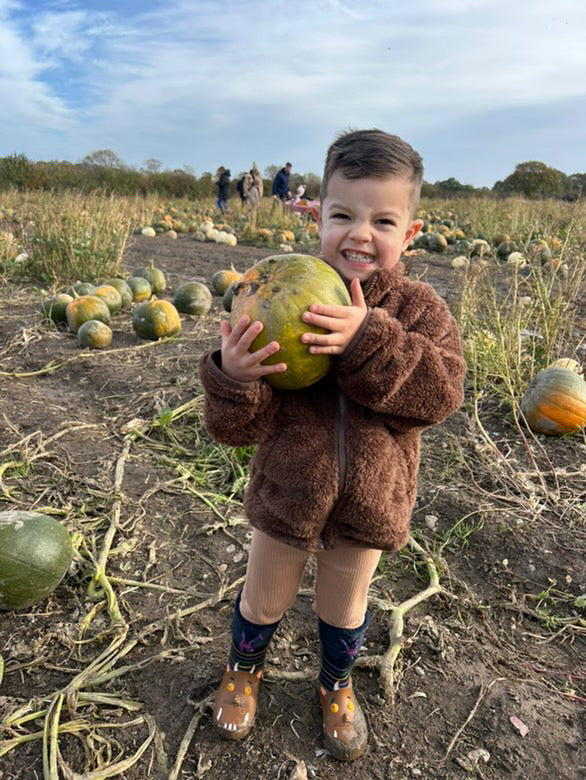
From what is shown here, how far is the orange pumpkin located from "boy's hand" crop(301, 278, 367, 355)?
3.21m

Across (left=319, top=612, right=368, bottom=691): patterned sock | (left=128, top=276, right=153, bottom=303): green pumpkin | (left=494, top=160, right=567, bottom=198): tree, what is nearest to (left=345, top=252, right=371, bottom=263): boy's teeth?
(left=319, top=612, right=368, bottom=691): patterned sock

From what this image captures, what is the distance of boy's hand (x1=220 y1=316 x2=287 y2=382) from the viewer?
157 centimetres

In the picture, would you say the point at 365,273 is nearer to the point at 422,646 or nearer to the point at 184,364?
the point at 422,646

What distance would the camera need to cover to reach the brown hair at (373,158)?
1.71m

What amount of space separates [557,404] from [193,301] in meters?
→ 4.45

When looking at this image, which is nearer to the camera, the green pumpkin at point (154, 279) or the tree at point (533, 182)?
the green pumpkin at point (154, 279)

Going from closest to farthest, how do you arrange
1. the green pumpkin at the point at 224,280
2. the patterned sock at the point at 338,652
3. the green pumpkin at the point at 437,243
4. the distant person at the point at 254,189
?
the patterned sock at the point at 338,652 < the green pumpkin at the point at 224,280 < the green pumpkin at the point at 437,243 < the distant person at the point at 254,189

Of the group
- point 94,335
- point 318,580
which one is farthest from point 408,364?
point 94,335

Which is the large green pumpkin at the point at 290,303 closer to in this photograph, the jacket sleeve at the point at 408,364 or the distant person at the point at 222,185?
the jacket sleeve at the point at 408,364

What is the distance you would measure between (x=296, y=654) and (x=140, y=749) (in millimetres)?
714

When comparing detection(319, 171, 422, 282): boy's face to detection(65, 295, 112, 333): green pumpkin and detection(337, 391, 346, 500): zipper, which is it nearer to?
detection(337, 391, 346, 500): zipper

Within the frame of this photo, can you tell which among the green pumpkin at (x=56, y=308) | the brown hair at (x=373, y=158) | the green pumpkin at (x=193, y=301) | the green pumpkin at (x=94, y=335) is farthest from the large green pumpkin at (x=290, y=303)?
the green pumpkin at (x=193, y=301)

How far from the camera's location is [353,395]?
5.55ft

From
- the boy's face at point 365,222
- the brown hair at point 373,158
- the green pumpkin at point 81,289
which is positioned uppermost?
the brown hair at point 373,158
